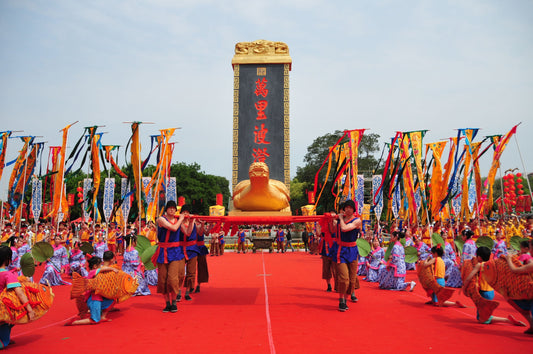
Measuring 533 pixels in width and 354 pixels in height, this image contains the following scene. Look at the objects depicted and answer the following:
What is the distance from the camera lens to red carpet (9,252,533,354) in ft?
11.6

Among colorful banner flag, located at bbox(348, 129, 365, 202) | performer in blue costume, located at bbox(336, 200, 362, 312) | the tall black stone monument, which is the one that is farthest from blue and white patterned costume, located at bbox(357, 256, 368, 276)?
the tall black stone monument

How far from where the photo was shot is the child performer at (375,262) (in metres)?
8.14

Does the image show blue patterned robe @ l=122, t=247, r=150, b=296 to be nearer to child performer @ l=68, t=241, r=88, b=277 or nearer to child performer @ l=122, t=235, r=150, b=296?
child performer @ l=122, t=235, r=150, b=296

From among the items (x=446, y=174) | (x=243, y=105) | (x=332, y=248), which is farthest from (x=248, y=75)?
(x=332, y=248)

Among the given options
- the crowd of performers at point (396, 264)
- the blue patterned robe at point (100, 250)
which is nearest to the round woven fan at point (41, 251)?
the blue patterned robe at point (100, 250)

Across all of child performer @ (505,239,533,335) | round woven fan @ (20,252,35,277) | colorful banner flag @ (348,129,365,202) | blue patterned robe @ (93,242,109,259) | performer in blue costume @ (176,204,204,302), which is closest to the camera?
child performer @ (505,239,533,335)

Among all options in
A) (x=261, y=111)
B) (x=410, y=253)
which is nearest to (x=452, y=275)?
(x=410, y=253)

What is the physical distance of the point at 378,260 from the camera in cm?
820

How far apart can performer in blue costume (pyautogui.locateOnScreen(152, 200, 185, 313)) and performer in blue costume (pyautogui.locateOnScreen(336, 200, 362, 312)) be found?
227 cm

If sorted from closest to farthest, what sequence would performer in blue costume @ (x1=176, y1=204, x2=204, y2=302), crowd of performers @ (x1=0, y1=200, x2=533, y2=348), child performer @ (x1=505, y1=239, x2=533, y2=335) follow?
child performer @ (x1=505, y1=239, x2=533, y2=335) → crowd of performers @ (x1=0, y1=200, x2=533, y2=348) → performer in blue costume @ (x1=176, y1=204, x2=204, y2=302)

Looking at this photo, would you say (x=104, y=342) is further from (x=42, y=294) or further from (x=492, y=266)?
(x=492, y=266)

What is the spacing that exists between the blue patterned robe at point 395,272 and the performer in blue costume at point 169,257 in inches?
156

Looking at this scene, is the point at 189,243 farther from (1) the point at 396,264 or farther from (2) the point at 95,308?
(1) the point at 396,264

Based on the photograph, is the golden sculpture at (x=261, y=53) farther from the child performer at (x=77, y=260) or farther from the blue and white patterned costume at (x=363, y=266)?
the child performer at (x=77, y=260)
